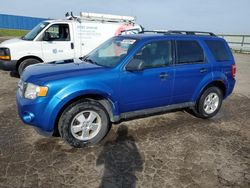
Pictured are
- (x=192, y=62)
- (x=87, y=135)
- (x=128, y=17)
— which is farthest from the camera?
(x=128, y=17)

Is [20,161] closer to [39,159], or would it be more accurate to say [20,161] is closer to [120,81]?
[39,159]

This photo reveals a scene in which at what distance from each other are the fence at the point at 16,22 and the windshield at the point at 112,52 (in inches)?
1990

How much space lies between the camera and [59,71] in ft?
13.0

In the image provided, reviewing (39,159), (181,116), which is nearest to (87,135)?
(39,159)

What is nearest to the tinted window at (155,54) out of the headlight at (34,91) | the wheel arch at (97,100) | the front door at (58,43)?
the wheel arch at (97,100)

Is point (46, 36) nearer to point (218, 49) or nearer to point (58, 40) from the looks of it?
point (58, 40)

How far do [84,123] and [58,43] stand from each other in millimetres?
5212

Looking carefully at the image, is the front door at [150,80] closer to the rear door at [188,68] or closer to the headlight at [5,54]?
the rear door at [188,68]

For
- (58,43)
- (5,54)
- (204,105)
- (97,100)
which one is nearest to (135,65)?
(97,100)

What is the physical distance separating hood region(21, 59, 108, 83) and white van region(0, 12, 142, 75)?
4.08 m

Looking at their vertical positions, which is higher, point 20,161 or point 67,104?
point 67,104

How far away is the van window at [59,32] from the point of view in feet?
27.6

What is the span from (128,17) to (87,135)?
7806mm

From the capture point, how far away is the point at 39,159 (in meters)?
3.62
